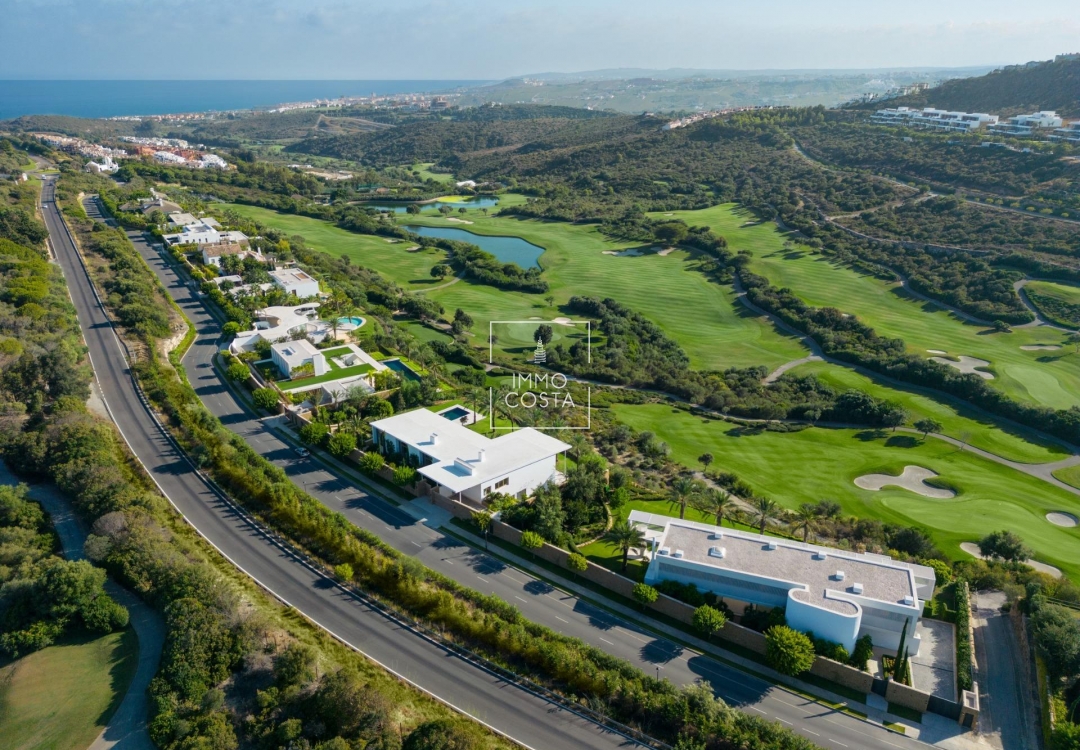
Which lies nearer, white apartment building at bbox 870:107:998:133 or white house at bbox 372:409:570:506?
white house at bbox 372:409:570:506

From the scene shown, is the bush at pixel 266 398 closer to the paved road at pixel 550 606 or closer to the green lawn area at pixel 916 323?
the paved road at pixel 550 606

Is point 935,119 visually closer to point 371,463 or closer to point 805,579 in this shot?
point 805,579

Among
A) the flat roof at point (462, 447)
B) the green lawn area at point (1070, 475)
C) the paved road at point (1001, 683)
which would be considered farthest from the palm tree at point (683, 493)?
the green lawn area at point (1070, 475)

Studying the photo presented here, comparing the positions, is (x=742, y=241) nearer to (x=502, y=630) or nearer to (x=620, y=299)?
(x=620, y=299)

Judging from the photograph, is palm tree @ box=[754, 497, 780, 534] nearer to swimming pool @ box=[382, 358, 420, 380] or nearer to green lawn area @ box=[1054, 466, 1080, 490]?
green lawn area @ box=[1054, 466, 1080, 490]

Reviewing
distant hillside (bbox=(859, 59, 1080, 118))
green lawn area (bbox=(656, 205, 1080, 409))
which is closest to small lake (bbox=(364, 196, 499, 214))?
green lawn area (bbox=(656, 205, 1080, 409))

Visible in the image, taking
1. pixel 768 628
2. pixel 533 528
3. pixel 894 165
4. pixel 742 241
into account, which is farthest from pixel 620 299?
pixel 894 165
